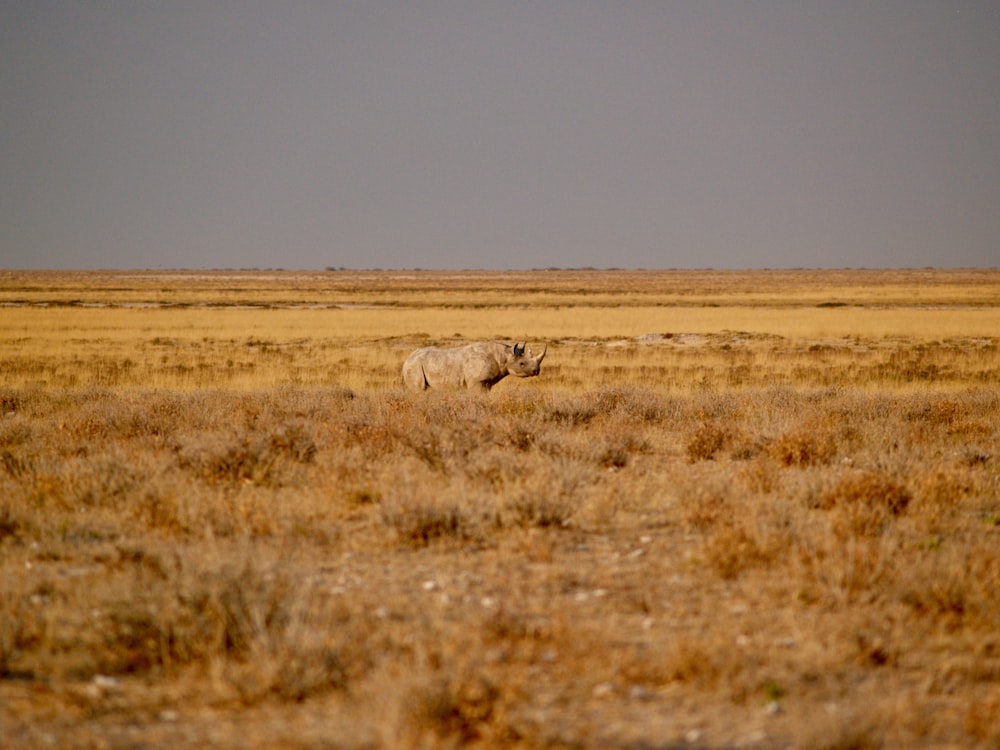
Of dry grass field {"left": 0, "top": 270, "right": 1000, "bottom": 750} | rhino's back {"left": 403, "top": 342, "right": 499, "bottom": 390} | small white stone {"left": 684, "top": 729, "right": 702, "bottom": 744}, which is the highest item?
rhino's back {"left": 403, "top": 342, "right": 499, "bottom": 390}

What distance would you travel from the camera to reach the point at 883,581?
Result: 632 centimetres

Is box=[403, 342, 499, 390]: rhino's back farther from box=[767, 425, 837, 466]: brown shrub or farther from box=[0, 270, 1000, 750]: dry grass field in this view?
box=[767, 425, 837, 466]: brown shrub

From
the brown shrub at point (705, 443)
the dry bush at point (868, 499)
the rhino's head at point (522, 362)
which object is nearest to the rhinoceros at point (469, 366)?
the rhino's head at point (522, 362)

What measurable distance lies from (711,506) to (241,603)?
449cm

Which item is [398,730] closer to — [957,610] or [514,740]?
[514,740]

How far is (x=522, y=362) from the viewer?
17797mm

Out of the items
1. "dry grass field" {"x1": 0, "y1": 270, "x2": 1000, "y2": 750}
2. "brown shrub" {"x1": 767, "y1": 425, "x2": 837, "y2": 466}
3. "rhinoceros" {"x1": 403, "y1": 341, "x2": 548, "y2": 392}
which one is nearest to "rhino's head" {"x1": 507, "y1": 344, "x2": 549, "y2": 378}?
"rhinoceros" {"x1": 403, "y1": 341, "x2": 548, "y2": 392}

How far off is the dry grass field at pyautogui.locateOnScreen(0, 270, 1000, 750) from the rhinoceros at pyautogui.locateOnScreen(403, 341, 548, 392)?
1809 millimetres

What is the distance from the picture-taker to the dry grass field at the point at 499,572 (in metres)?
4.54

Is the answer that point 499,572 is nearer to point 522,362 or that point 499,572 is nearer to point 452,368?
point 452,368

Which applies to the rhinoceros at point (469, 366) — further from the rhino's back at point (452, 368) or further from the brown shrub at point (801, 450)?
the brown shrub at point (801, 450)

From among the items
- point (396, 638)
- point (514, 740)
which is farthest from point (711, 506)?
point (514, 740)

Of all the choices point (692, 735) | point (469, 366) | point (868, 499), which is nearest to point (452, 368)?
point (469, 366)

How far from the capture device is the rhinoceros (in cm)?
1752
